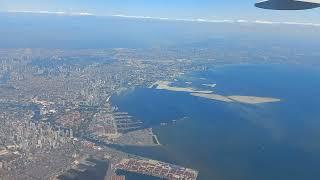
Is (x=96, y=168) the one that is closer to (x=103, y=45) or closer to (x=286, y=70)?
(x=286, y=70)

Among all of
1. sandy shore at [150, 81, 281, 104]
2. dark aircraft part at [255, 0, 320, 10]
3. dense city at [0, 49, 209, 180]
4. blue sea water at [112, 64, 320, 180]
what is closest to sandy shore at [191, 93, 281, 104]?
sandy shore at [150, 81, 281, 104]

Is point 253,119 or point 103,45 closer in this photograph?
point 253,119

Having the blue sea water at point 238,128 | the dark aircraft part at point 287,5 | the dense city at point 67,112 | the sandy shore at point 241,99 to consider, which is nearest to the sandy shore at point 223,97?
the sandy shore at point 241,99

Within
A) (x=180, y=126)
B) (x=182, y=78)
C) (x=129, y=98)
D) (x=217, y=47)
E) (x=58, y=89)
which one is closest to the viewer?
(x=180, y=126)

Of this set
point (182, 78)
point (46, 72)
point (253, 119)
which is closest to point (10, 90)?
point (46, 72)

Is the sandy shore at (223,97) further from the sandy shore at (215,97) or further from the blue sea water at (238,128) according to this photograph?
the blue sea water at (238,128)

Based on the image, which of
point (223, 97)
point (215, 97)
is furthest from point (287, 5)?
point (223, 97)

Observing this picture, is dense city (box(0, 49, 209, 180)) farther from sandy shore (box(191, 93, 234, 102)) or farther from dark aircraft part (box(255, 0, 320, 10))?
dark aircraft part (box(255, 0, 320, 10))
